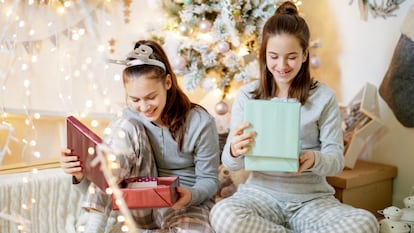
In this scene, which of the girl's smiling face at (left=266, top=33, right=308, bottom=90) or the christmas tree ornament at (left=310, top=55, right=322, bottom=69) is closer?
the girl's smiling face at (left=266, top=33, right=308, bottom=90)

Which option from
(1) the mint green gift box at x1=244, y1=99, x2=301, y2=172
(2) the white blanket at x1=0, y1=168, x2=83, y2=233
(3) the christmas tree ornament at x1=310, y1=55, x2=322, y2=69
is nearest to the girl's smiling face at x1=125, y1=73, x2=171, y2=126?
(1) the mint green gift box at x1=244, y1=99, x2=301, y2=172

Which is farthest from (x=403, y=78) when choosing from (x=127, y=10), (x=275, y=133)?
(x=127, y=10)

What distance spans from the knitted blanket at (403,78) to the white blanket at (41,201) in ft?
4.01

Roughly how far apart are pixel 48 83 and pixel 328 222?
3.86ft

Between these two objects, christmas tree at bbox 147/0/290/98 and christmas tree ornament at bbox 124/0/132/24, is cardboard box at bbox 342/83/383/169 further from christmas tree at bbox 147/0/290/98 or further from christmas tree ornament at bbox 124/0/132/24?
christmas tree ornament at bbox 124/0/132/24

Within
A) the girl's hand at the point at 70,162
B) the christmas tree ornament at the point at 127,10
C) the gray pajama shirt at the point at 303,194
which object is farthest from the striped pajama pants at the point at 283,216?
the christmas tree ornament at the point at 127,10

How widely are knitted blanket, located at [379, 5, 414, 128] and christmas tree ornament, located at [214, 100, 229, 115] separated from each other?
0.63 m

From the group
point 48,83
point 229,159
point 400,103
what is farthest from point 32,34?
point 400,103

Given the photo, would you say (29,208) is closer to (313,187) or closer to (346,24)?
(313,187)

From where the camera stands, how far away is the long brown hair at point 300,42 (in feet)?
4.48

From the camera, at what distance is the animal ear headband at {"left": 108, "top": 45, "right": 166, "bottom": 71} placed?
1378 mm

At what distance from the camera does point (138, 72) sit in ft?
4.48

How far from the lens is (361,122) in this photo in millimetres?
1946

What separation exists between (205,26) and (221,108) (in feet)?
1.08
